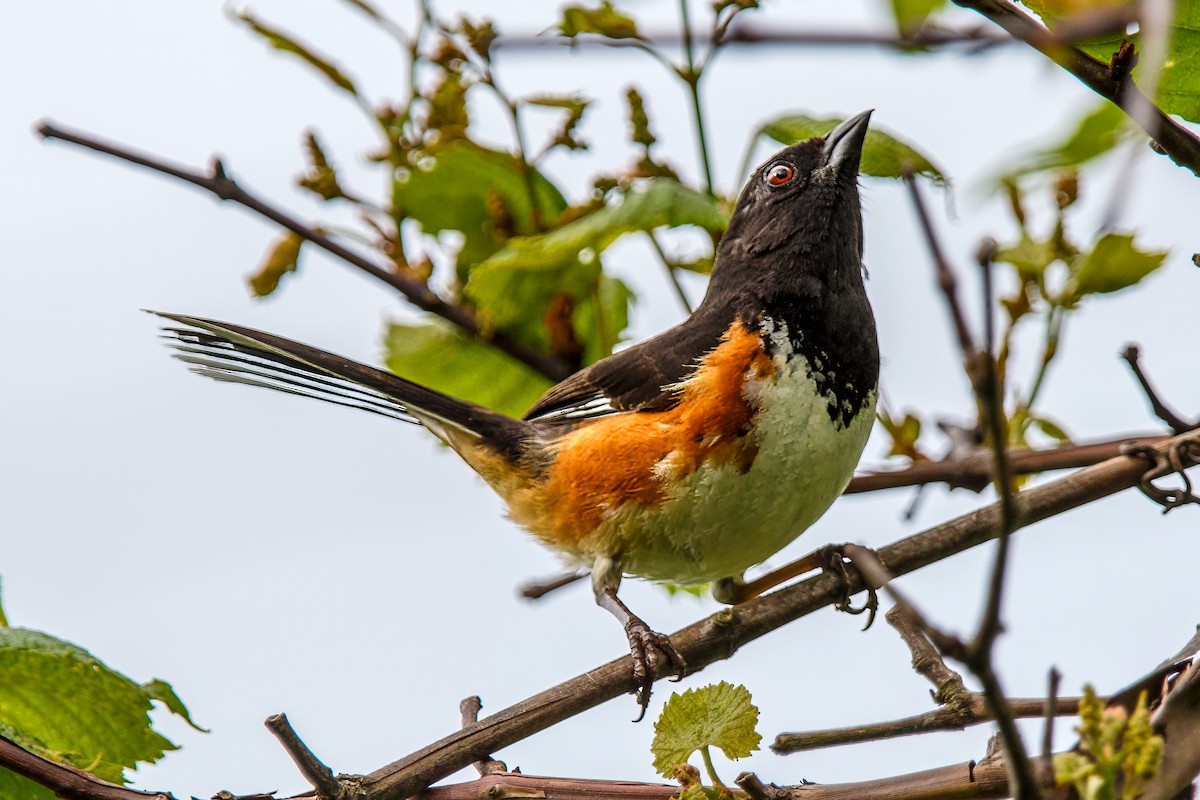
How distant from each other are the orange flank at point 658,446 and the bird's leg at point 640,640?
0.38 feet

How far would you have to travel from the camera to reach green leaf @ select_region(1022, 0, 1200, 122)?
1.78 meters

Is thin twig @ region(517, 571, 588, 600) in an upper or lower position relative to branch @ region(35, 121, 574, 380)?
lower

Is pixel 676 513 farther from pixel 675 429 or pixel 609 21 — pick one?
pixel 609 21

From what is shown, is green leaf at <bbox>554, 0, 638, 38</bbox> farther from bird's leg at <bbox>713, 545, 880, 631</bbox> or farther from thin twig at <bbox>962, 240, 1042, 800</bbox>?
thin twig at <bbox>962, 240, 1042, 800</bbox>

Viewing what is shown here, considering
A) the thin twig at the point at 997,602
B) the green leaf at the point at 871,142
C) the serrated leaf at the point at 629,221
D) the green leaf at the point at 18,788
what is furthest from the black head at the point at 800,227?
the thin twig at the point at 997,602

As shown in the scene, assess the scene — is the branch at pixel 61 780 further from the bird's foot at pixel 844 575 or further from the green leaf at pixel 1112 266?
the green leaf at pixel 1112 266

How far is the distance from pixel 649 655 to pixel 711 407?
23.1 inches

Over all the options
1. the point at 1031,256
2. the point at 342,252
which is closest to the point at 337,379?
the point at 342,252

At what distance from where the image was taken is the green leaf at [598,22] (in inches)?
99.7

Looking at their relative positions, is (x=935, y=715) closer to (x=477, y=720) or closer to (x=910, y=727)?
(x=910, y=727)

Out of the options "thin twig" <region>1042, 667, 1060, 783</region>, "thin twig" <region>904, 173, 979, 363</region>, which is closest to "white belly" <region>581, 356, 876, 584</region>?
"thin twig" <region>1042, 667, 1060, 783</region>

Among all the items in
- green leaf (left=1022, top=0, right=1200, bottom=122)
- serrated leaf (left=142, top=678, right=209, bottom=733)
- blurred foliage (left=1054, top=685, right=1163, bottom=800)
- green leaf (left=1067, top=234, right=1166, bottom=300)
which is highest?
green leaf (left=1067, top=234, right=1166, bottom=300)

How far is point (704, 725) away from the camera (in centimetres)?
188

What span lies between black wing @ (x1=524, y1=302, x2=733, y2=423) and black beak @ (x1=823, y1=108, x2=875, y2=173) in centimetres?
47
